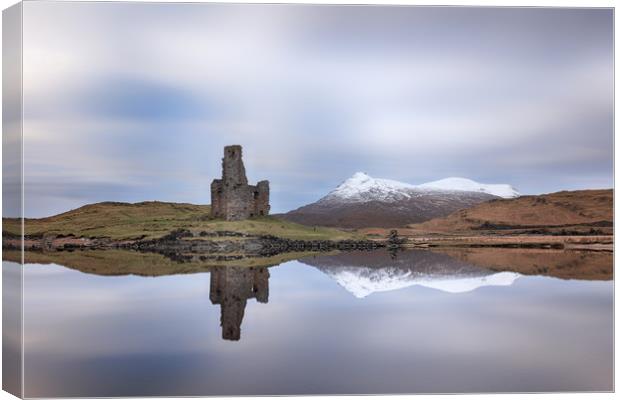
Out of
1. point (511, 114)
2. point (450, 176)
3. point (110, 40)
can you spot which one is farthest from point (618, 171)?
point (110, 40)

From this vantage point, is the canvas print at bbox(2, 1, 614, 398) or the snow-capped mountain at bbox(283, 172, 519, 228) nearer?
the canvas print at bbox(2, 1, 614, 398)

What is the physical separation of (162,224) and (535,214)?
12556 mm

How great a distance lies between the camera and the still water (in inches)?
451

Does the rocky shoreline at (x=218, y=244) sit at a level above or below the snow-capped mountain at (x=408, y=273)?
above

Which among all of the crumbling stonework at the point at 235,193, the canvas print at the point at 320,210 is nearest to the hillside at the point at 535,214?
the canvas print at the point at 320,210

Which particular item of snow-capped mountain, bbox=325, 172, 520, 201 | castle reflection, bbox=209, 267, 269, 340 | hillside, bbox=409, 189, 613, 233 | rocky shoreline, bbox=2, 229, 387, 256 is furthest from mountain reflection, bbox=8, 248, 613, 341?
snow-capped mountain, bbox=325, 172, 520, 201

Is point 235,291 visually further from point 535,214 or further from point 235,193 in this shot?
point 235,193

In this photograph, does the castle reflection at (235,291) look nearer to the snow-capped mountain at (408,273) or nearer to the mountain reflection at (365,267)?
the mountain reflection at (365,267)

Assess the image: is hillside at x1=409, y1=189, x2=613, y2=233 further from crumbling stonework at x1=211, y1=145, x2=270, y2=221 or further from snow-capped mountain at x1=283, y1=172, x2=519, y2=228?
crumbling stonework at x1=211, y1=145, x2=270, y2=221

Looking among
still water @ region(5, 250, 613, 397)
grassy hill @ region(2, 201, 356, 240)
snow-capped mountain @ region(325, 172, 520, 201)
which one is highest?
snow-capped mountain @ region(325, 172, 520, 201)

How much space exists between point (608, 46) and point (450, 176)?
6.03m

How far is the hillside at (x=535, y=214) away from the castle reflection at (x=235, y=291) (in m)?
5.62

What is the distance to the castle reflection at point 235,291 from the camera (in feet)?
46.0

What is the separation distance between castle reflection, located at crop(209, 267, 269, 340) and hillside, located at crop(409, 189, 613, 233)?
18.5 ft
